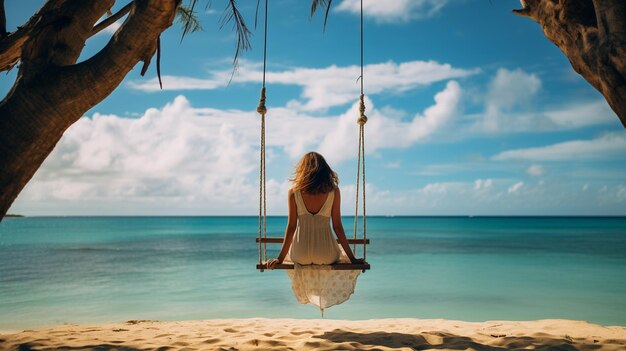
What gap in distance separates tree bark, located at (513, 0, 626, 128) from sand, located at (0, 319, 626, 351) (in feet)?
6.06

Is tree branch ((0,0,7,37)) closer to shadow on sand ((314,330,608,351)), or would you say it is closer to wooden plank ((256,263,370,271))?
wooden plank ((256,263,370,271))

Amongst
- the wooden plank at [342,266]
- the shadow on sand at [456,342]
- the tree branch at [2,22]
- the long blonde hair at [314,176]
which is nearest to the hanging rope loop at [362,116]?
the long blonde hair at [314,176]

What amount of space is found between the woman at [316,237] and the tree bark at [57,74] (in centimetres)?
129

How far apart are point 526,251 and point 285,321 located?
49.8 feet

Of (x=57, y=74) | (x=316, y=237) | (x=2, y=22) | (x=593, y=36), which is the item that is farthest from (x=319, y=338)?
(x=2, y=22)

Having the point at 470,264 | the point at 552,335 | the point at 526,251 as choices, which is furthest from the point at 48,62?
the point at 526,251

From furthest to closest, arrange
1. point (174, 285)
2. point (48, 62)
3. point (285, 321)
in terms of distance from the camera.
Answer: point (174, 285)
point (285, 321)
point (48, 62)

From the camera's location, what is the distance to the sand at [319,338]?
339 cm

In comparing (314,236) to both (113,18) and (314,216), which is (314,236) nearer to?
(314,216)

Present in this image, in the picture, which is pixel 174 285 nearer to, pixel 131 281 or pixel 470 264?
pixel 131 281

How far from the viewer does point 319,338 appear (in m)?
3.63

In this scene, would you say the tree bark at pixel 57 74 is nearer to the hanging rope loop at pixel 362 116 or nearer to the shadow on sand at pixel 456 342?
the hanging rope loop at pixel 362 116

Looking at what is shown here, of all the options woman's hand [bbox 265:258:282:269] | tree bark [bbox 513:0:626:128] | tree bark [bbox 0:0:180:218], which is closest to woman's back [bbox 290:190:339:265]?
woman's hand [bbox 265:258:282:269]

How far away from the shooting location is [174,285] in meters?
9.75
